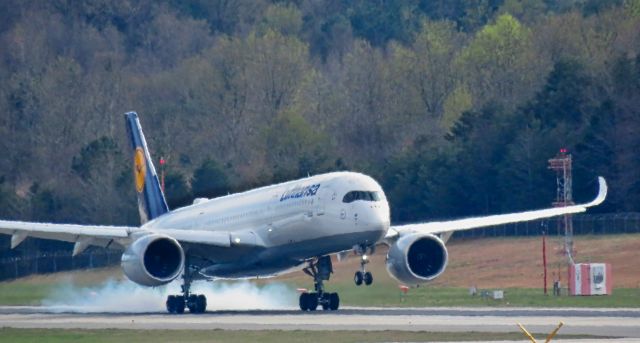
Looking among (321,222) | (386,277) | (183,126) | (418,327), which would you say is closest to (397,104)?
(183,126)

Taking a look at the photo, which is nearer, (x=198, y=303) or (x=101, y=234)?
(x=198, y=303)

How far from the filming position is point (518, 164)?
10088 cm

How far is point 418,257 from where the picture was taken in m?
60.1

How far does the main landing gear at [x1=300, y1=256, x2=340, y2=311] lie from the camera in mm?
59094

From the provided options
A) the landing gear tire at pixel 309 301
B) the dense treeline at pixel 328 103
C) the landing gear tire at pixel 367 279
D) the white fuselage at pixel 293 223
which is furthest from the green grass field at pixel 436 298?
the dense treeline at pixel 328 103

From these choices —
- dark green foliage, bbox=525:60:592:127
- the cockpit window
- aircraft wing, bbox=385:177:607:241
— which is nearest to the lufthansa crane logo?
aircraft wing, bbox=385:177:607:241

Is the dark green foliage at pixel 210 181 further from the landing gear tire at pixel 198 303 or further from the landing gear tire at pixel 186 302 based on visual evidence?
the landing gear tire at pixel 198 303

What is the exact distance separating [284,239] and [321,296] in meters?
2.23

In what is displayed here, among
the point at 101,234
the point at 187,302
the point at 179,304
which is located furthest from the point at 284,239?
the point at 101,234

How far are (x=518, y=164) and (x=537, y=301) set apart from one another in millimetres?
39544

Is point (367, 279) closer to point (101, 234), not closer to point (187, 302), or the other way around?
point (187, 302)

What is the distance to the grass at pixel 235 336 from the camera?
44.5m

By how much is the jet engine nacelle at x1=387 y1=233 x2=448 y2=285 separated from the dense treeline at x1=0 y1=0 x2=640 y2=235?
2905cm

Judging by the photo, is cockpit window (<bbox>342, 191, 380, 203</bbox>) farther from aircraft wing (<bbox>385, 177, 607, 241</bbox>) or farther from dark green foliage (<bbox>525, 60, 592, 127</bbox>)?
dark green foliage (<bbox>525, 60, 592, 127</bbox>)
